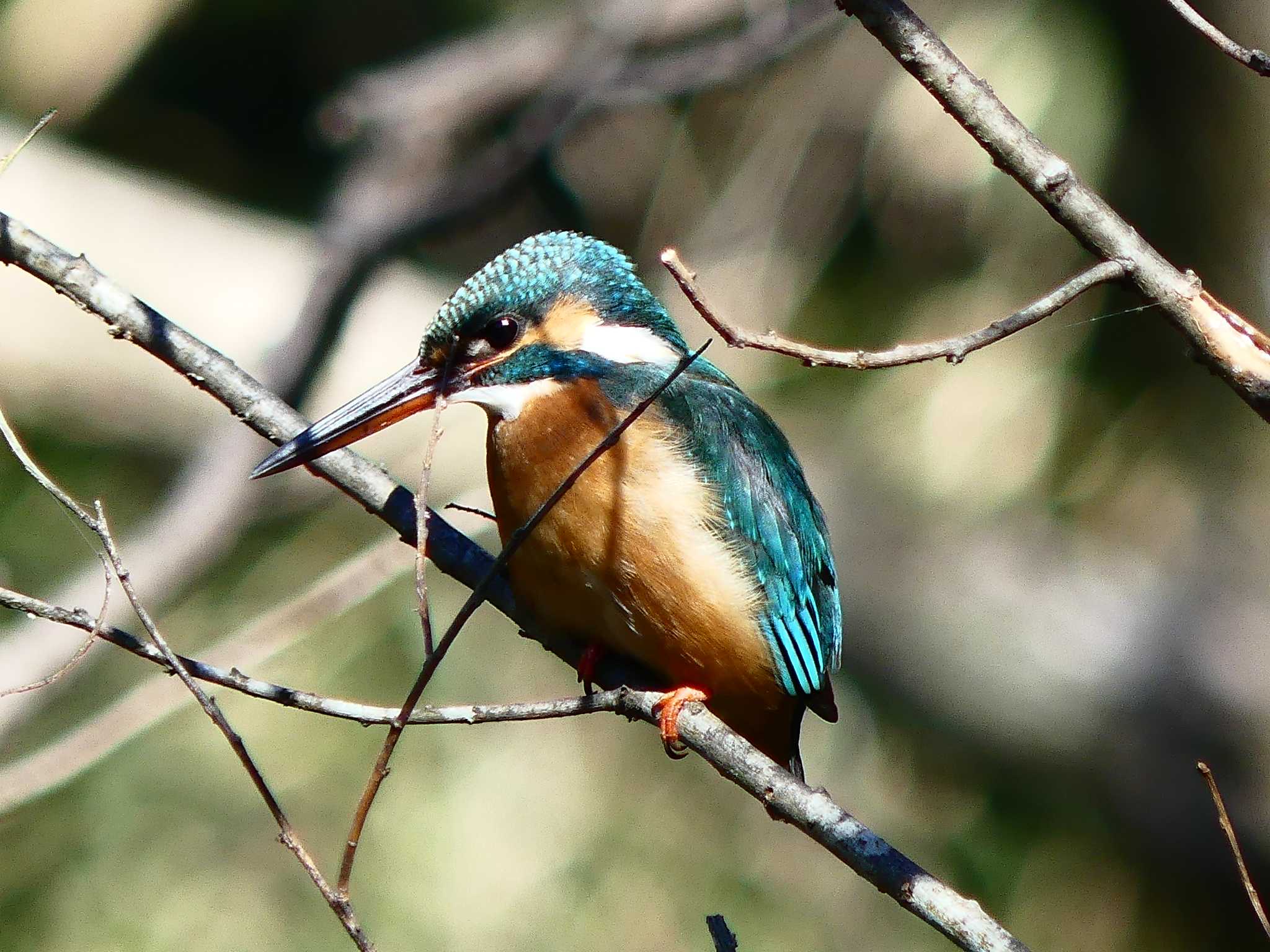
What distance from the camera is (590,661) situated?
2.41m

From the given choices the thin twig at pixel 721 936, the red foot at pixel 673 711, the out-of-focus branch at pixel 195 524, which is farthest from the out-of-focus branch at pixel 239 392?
the out-of-focus branch at pixel 195 524

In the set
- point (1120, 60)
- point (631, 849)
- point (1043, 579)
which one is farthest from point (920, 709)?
point (1120, 60)

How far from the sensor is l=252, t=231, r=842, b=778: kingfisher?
7.55ft

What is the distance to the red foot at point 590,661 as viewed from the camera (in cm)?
241

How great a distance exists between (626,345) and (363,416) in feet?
1.68

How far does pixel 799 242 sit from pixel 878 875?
3.67 m

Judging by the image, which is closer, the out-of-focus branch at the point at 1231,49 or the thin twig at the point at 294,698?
the out-of-focus branch at the point at 1231,49

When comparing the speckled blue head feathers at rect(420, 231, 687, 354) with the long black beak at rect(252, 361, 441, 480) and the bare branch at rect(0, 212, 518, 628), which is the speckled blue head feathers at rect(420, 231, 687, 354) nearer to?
the long black beak at rect(252, 361, 441, 480)

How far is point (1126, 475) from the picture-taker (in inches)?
201

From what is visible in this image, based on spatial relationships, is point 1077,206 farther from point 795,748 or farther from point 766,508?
point 795,748

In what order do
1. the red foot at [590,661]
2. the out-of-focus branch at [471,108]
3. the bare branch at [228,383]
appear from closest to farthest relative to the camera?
the bare branch at [228,383]
the red foot at [590,661]
the out-of-focus branch at [471,108]

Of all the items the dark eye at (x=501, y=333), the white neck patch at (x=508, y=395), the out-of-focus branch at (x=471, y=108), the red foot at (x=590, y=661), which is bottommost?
the red foot at (x=590, y=661)

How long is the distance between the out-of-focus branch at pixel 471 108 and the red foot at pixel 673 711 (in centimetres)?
284

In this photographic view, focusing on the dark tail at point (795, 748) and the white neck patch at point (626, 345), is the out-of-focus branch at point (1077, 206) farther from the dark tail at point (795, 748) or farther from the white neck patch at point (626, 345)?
the dark tail at point (795, 748)
